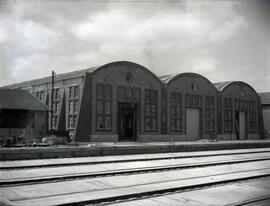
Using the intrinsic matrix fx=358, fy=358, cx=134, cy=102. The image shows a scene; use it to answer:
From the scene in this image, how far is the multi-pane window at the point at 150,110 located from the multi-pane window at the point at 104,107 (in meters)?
4.13

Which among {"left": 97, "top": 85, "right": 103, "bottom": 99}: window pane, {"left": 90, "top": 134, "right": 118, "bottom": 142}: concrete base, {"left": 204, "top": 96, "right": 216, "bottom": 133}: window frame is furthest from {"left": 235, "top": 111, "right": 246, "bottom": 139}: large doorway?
{"left": 97, "top": 85, "right": 103, "bottom": 99}: window pane

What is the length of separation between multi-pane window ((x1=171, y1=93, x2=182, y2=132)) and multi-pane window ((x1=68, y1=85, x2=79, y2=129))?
1005 cm

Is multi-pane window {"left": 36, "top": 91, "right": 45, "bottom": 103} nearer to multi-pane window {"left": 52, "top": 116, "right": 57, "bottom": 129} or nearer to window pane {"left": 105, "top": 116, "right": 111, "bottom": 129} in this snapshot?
multi-pane window {"left": 52, "top": 116, "right": 57, "bottom": 129}

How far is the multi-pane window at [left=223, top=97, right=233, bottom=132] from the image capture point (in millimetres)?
40250

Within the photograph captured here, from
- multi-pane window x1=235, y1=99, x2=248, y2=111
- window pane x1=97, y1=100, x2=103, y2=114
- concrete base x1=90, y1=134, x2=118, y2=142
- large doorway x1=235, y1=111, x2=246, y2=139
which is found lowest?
concrete base x1=90, y1=134, x2=118, y2=142

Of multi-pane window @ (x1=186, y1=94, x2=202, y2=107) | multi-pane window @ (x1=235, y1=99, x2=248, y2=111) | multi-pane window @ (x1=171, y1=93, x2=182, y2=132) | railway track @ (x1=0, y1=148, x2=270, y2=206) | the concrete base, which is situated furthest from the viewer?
multi-pane window @ (x1=235, y1=99, x2=248, y2=111)

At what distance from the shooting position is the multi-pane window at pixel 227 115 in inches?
1585

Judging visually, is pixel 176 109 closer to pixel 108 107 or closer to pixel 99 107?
pixel 108 107

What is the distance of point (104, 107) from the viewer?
30453 mm

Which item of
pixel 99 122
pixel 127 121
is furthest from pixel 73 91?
pixel 127 121

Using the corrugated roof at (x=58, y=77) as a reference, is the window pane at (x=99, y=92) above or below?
below

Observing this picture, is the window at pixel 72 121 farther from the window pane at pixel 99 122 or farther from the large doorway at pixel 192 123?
the large doorway at pixel 192 123

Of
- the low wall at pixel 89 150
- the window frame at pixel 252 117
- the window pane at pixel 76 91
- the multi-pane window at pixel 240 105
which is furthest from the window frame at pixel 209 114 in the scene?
the window pane at pixel 76 91

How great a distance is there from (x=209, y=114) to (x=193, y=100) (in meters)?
2.85
